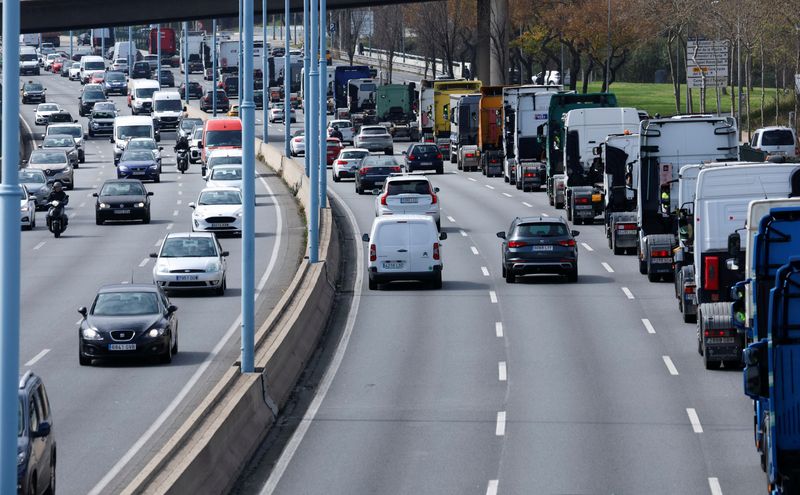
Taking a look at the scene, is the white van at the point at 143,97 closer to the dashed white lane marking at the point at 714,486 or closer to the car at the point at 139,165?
the car at the point at 139,165

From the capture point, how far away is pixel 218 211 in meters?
49.0

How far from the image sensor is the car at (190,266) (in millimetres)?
37562

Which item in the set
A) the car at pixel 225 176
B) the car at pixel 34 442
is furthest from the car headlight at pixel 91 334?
the car at pixel 225 176

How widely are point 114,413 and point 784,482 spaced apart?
11.7m

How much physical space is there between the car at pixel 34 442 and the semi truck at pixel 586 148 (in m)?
34.7

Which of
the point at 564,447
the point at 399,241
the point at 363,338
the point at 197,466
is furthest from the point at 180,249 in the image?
the point at 197,466

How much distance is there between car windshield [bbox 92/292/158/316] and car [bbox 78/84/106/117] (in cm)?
9466

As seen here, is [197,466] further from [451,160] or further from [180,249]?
[451,160]

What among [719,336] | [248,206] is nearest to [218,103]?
[719,336]

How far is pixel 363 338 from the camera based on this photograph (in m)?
32.4

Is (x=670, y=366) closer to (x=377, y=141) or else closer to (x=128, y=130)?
(x=128, y=130)

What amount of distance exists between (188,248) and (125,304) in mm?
8622

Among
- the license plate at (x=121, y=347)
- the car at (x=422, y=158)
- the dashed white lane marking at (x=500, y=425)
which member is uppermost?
the car at (x=422, y=158)

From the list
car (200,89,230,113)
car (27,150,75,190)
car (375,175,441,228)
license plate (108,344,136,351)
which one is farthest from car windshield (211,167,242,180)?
car (200,89,230,113)
